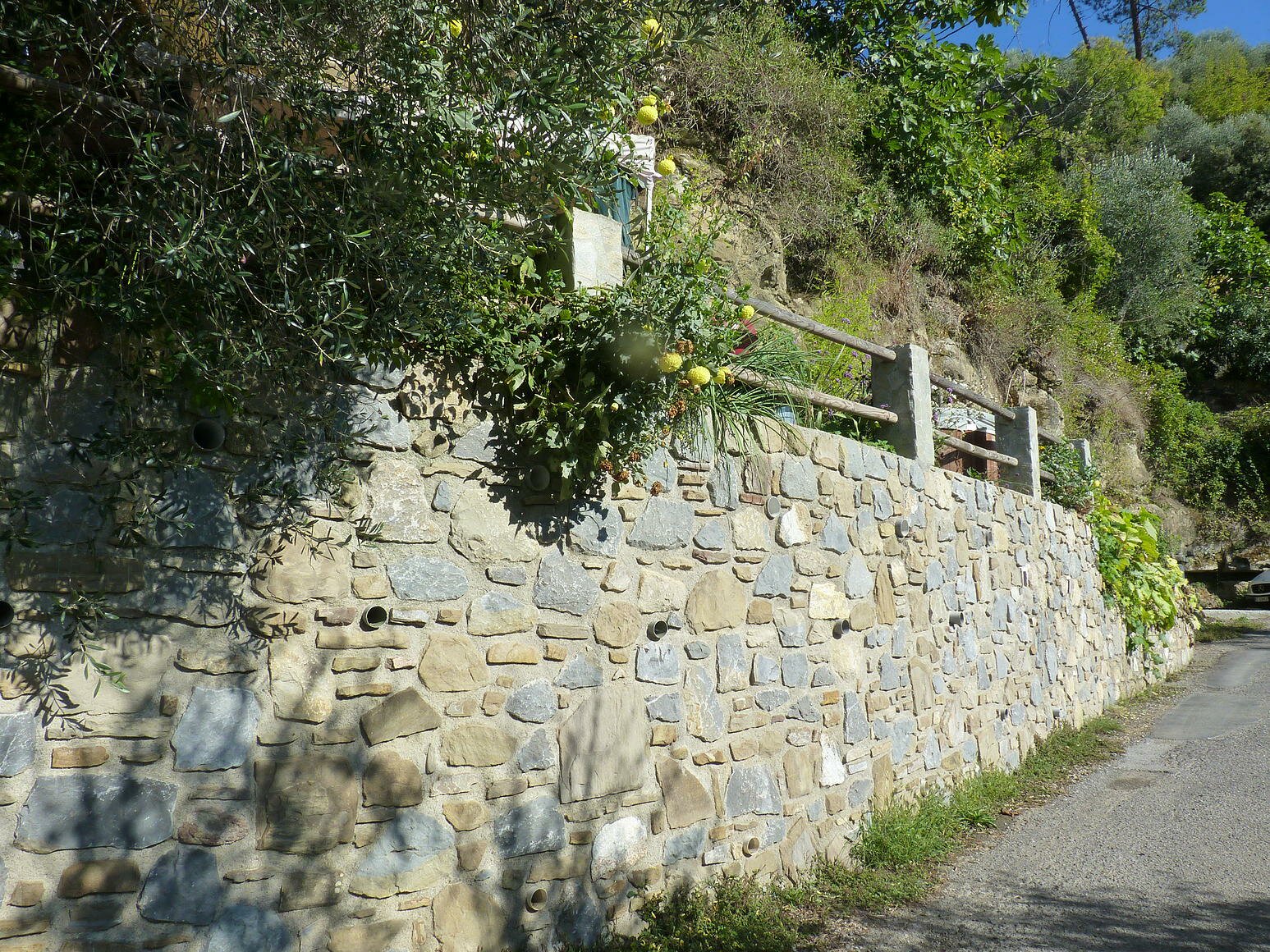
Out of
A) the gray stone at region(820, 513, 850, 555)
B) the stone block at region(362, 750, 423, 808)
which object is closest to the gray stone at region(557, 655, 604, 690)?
the stone block at region(362, 750, 423, 808)

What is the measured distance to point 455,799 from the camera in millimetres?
3121

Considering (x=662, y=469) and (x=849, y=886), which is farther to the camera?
(x=849, y=886)

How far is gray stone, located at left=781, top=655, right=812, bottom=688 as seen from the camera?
4523 millimetres

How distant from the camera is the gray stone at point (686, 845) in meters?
3.84

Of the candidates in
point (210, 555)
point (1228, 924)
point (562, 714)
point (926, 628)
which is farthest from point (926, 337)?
point (210, 555)

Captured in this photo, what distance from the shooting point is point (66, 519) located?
250 centimetres

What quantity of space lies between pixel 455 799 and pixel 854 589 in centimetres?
270

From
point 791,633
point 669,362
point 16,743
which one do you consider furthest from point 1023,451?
point 16,743

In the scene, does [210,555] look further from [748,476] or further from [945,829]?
[945,829]

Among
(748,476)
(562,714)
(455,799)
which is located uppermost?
(748,476)

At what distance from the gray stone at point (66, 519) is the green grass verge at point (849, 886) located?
7.66 feet

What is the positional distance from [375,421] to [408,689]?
89 cm

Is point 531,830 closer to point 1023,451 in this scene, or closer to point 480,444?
point 480,444

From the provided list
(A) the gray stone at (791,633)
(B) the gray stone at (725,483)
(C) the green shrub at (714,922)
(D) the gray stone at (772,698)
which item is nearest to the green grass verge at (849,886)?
(C) the green shrub at (714,922)
